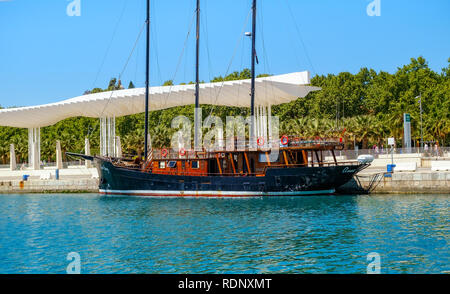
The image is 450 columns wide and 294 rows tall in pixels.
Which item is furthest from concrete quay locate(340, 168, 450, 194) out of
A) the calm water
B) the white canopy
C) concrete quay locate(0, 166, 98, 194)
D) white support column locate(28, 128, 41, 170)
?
white support column locate(28, 128, 41, 170)

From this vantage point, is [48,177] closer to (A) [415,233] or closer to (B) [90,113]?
(B) [90,113]

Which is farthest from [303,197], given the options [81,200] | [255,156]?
[81,200]

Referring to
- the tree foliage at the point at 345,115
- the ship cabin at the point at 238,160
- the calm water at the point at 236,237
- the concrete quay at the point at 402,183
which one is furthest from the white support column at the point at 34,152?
the concrete quay at the point at 402,183

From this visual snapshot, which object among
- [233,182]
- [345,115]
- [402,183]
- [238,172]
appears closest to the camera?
[402,183]

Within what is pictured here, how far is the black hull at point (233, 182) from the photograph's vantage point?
29.0m

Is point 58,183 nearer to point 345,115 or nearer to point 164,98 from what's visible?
point 164,98

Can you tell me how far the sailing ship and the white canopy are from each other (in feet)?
32.5

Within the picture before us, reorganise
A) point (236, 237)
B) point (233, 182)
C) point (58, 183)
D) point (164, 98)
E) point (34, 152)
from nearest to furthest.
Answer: point (236, 237), point (233, 182), point (58, 183), point (164, 98), point (34, 152)

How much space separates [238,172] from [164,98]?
56.1ft

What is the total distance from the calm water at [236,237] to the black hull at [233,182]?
2.44 meters

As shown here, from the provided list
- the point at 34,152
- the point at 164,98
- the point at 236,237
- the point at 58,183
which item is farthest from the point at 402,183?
the point at 34,152

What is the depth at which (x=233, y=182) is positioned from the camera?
30.4 metres

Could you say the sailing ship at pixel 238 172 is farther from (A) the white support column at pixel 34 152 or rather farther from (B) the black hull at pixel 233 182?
(A) the white support column at pixel 34 152

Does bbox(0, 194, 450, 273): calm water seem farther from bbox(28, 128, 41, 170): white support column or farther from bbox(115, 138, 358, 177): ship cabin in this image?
bbox(28, 128, 41, 170): white support column
